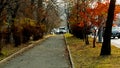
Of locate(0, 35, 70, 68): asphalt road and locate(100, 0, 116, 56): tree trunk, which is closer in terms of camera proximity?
locate(0, 35, 70, 68): asphalt road

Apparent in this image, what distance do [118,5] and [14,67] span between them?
44.7ft

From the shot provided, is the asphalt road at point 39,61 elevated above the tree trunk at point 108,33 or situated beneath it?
situated beneath

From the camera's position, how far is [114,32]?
50.3m

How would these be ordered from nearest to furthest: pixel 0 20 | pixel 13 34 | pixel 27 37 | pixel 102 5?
1. pixel 0 20
2. pixel 102 5
3. pixel 13 34
4. pixel 27 37

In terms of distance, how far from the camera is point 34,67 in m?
15.4

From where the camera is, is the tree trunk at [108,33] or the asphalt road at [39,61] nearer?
the asphalt road at [39,61]

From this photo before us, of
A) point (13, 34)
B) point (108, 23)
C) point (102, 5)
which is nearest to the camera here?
point (108, 23)

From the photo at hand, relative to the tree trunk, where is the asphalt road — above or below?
below

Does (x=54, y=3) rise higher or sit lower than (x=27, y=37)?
higher

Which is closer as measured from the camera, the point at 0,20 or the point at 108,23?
the point at 108,23

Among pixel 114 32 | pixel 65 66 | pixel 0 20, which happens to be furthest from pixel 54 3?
pixel 65 66

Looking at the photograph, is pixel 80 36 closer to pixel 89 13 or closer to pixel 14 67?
pixel 89 13

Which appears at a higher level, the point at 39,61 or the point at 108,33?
the point at 108,33

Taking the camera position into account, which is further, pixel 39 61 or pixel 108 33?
pixel 108 33
